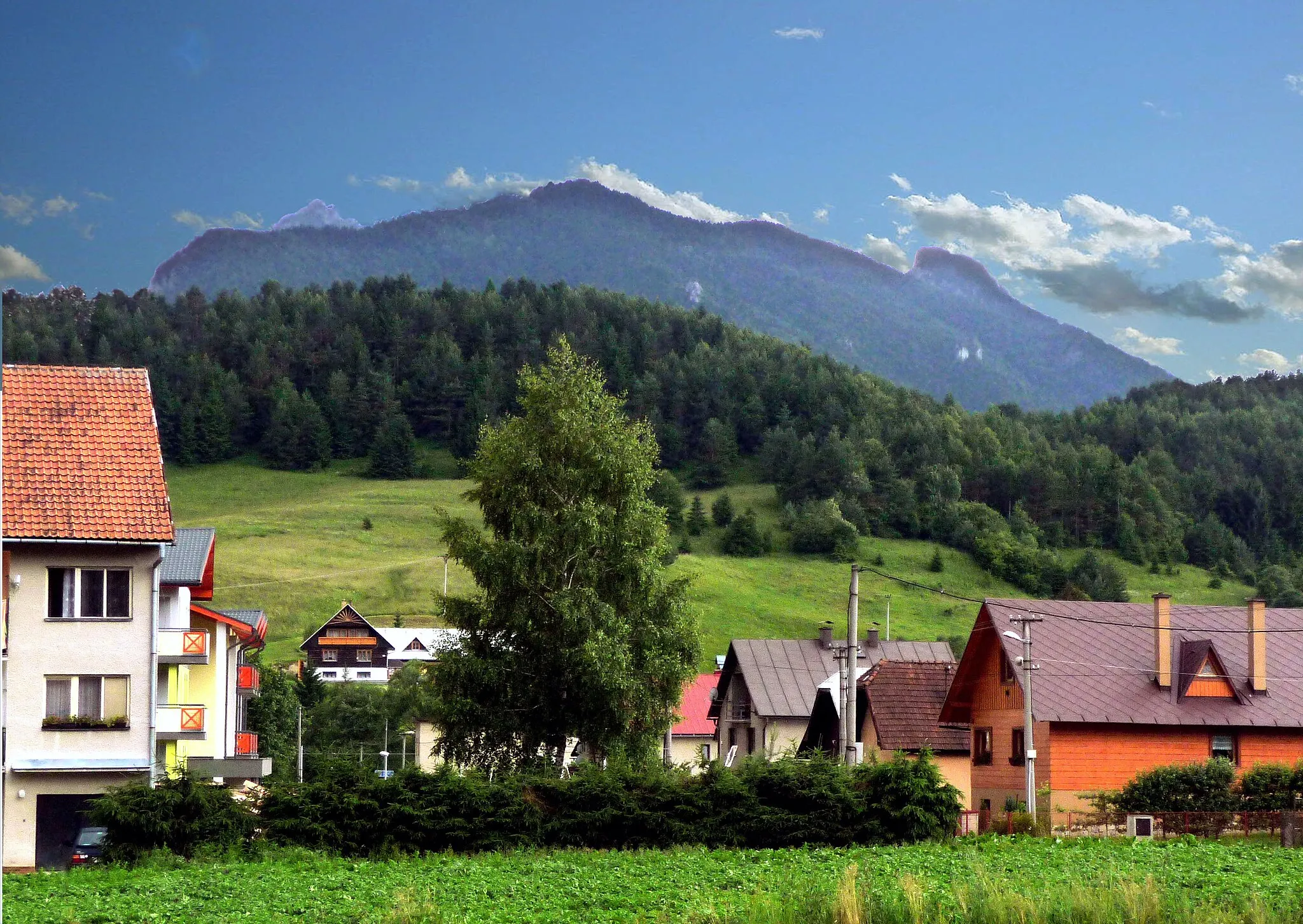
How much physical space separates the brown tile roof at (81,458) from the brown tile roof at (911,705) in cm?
2643

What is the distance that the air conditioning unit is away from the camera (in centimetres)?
3131

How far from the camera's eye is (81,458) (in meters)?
Answer: 32.4

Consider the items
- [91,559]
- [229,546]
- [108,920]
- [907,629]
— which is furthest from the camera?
[229,546]

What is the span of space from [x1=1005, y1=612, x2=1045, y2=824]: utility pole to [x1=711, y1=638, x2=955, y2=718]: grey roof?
20771 mm

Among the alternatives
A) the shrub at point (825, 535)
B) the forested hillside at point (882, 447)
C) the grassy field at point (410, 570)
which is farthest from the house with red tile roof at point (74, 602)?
the shrub at point (825, 535)

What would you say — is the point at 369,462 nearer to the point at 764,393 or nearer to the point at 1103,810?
the point at 764,393

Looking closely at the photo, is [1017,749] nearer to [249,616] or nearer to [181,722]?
[181,722]

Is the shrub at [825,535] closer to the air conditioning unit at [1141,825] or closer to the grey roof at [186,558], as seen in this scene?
the grey roof at [186,558]

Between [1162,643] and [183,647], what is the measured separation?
3073cm

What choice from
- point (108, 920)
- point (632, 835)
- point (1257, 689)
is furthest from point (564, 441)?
point (1257, 689)

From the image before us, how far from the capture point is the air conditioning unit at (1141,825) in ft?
103

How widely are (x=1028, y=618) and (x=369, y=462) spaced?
486 ft

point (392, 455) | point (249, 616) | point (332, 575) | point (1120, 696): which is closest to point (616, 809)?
point (1120, 696)

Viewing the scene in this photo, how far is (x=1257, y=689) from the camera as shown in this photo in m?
44.1
